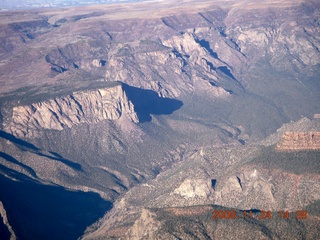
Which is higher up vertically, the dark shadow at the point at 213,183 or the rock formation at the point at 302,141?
the rock formation at the point at 302,141

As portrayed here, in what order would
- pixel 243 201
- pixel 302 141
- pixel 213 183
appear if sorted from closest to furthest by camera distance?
pixel 243 201 < pixel 302 141 < pixel 213 183

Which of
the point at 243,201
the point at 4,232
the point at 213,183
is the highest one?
the point at 213,183

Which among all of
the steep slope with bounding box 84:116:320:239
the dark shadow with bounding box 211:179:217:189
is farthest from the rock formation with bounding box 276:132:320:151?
the dark shadow with bounding box 211:179:217:189

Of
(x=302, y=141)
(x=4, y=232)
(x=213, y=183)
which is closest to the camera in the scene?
(x=4, y=232)

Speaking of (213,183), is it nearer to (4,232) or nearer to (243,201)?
(243,201)

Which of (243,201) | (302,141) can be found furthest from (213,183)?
(302,141)

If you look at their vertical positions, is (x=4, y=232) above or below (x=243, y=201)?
below

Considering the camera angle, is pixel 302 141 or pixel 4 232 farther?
pixel 302 141

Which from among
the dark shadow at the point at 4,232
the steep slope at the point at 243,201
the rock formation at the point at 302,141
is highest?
the rock formation at the point at 302,141

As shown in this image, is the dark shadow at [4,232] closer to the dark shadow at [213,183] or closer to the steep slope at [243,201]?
the steep slope at [243,201]

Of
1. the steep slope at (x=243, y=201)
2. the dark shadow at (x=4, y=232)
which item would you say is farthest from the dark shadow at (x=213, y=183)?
the dark shadow at (x=4, y=232)

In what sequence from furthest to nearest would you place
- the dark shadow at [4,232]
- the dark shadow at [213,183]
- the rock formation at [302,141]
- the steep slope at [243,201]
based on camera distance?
1. the dark shadow at [213,183]
2. the rock formation at [302,141]
3. the dark shadow at [4,232]
4. the steep slope at [243,201]
